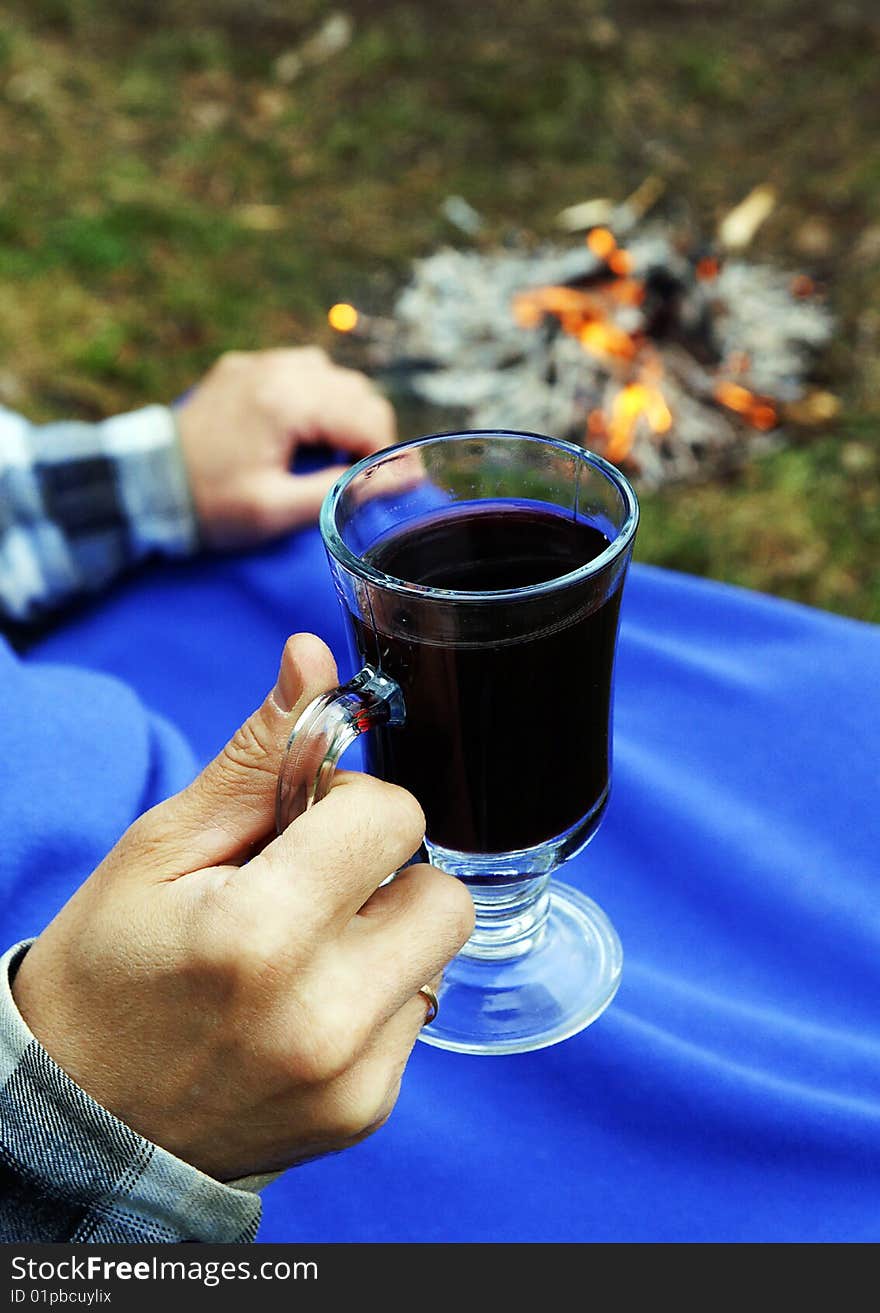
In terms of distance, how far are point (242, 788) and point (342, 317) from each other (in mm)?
3301

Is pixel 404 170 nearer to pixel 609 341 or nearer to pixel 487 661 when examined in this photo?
pixel 609 341

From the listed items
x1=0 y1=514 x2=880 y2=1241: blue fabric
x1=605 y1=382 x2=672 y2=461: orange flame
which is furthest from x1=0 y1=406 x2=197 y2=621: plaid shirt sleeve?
x1=605 y1=382 x2=672 y2=461: orange flame

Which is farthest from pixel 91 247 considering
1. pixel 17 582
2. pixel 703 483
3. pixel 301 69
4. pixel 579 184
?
pixel 17 582

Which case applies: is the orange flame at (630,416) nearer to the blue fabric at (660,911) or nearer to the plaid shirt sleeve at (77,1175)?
the blue fabric at (660,911)

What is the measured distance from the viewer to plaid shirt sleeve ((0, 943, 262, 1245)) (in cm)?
107

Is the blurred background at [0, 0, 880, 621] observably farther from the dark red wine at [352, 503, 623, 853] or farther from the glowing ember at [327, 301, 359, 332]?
the dark red wine at [352, 503, 623, 853]

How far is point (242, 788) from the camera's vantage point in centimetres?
112

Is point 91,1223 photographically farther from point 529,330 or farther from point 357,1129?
point 529,330

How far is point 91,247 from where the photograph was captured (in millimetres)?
4566

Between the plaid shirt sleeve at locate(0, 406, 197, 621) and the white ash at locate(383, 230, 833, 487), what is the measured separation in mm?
1754

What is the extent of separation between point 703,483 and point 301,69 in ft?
9.78

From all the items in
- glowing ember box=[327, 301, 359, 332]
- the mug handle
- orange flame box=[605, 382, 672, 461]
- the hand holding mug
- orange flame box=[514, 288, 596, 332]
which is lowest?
orange flame box=[605, 382, 672, 461]

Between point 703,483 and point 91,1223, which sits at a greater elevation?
point 91,1223

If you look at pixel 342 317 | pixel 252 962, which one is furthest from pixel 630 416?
pixel 252 962
